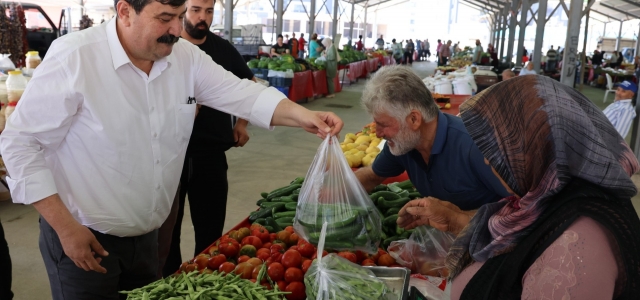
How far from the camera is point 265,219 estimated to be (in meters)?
2.91

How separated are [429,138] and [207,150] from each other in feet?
4.57

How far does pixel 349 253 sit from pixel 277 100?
712 mm

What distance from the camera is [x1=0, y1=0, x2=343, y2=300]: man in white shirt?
1.82 meters

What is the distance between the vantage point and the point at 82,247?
1864mm

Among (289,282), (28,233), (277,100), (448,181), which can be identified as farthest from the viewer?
(28,233)

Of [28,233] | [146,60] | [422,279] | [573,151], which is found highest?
[146,60]

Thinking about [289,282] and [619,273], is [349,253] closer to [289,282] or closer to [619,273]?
[289,282]

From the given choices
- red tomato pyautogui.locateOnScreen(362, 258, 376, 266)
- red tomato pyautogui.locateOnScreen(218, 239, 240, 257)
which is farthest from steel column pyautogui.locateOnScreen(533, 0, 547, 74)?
red tomato pyautogui.locateOnScreen(218, 239, 240, 257)

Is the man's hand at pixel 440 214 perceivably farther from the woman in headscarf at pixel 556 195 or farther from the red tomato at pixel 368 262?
the woman in headscarf at pixel 556 195

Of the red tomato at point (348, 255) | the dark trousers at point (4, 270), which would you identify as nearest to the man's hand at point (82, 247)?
the red tomato at point (348, 255)

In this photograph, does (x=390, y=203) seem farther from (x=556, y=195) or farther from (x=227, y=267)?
(x=556, y=195)

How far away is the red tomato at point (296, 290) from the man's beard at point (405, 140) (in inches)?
29.6

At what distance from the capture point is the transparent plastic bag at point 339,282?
1821 millimetres

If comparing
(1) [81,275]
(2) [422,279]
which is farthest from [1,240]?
(2) [422,279]
